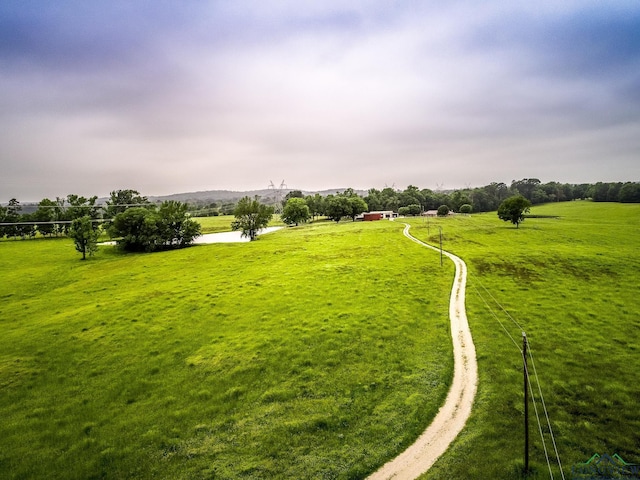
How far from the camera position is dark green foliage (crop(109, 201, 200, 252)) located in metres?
89.4

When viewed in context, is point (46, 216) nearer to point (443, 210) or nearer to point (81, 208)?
point (81, 208)

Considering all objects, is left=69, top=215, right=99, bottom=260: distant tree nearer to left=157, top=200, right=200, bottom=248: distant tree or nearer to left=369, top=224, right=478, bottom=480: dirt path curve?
left=157, top=200, right=200, bottom=248: distant tree

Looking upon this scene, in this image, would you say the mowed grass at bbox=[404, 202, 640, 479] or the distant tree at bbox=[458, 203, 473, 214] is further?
the distant tree at bbox=[458, 203, 473, 214]

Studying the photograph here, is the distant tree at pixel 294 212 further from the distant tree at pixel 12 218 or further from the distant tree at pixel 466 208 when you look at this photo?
the distant tree at pixel 12 218

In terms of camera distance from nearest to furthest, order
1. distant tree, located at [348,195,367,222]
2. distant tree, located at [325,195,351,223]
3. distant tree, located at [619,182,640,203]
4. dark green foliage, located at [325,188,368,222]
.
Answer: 1. distant tree, located at [325,195,351,223]
2. dark green foliage, located at [325,188,368,222]
3. distant tree, located at [348,195,367,222]
4. distant tree, located at [619,182,640,203]

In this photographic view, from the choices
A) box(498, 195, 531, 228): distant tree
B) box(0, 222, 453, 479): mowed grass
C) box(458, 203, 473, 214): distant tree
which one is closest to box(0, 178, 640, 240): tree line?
box(458, 203, 473, 214): distant tree

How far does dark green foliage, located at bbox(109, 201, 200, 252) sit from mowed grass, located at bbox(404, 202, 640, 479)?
82.3m

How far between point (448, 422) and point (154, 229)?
92710 mm

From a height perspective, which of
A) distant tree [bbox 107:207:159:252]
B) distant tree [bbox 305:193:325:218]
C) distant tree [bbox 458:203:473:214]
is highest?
distant tree [bbox 305:193:325:218]

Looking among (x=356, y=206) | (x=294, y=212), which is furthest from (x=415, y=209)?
(x=294, y=212)

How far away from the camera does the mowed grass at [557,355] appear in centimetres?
1727

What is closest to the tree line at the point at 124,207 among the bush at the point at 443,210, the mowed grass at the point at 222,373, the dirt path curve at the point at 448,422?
the bush at the point at 443,210

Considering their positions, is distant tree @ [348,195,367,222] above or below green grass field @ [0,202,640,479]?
above

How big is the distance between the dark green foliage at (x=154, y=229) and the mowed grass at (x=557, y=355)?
3239 inches
